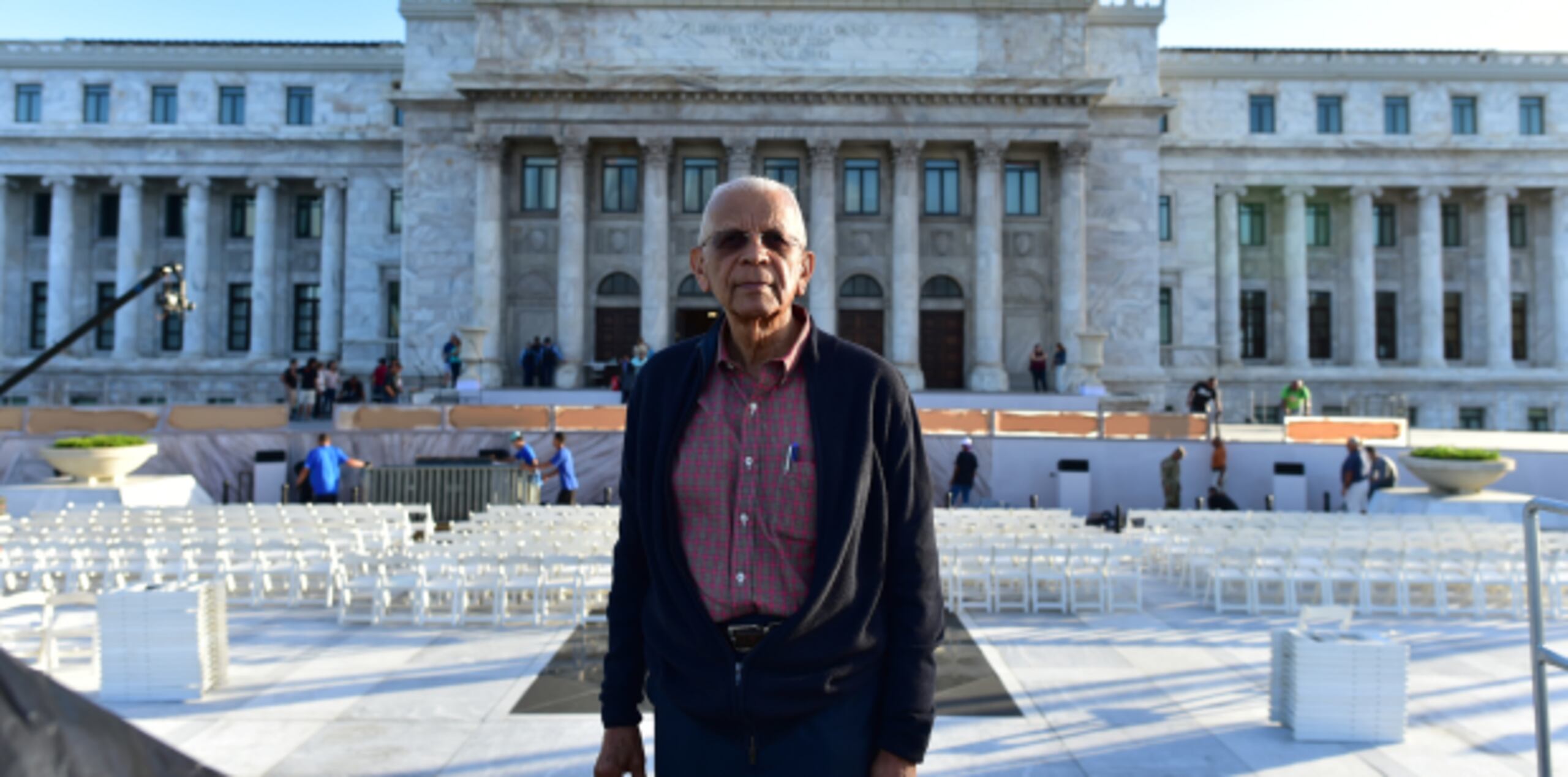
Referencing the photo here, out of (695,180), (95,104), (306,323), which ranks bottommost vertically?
(306,323)

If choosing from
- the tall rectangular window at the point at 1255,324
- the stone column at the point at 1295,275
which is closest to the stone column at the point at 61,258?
the tall rectangular window at the point at 1255,324

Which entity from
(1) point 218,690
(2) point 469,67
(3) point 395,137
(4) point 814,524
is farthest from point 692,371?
(3) point 395,137

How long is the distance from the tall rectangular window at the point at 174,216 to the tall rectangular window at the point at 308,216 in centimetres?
550

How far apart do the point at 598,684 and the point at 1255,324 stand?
4669cm

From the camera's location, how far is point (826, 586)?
3.11 m

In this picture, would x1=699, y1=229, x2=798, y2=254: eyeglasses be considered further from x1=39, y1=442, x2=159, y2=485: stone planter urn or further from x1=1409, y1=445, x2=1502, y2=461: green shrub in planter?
x1=39, y1=442, x2=159, y2=485: stone planter urn

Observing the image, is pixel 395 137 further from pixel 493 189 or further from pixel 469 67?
pixel 493 189

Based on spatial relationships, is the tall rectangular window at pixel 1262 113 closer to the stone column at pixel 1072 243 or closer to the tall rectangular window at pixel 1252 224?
the tall rectangular window at pixel 1252 224

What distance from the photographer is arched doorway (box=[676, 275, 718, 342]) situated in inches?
1686

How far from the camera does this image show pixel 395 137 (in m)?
48.2

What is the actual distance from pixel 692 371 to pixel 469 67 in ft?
146

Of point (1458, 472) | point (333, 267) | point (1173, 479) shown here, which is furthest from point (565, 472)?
point (333, 267)

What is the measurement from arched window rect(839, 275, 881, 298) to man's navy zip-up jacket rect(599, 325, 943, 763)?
40.1 m

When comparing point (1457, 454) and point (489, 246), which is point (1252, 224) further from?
point (489, 246)
